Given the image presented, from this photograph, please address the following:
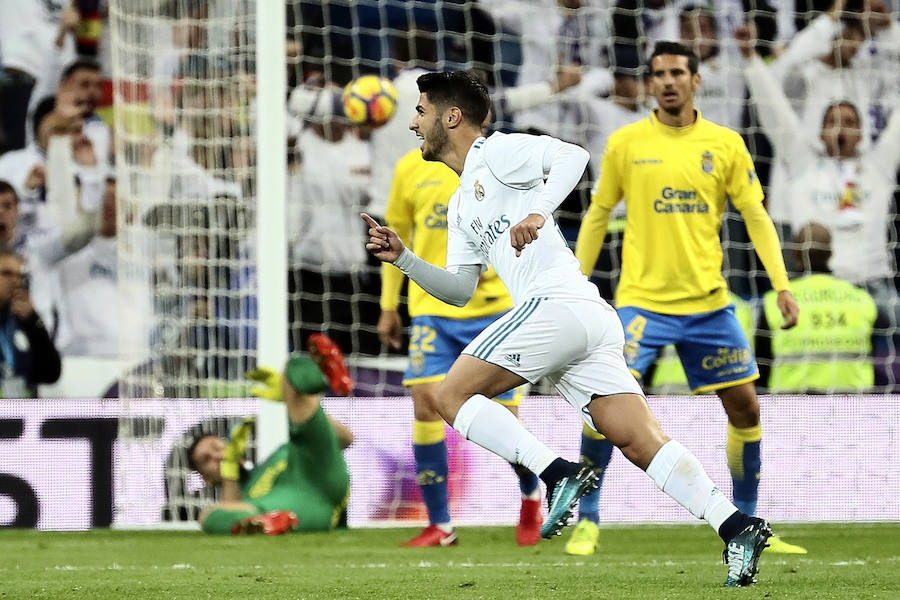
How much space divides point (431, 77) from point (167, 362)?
4009 mm

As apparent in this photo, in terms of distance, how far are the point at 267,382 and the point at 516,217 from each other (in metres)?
3.17

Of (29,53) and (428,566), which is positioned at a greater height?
A: (29,53)

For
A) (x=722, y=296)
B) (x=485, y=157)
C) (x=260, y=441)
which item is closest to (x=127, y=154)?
(x=260, y=441)

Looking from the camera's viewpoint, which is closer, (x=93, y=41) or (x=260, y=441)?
(x=260, y=441)

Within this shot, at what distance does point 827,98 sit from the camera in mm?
9188

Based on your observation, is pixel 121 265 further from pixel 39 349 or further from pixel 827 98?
pixel 827 98

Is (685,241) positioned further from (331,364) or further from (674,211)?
(331,364)

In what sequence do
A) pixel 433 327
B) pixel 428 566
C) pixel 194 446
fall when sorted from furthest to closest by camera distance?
pixel 194 446
pixel 433 327
pixel 428 566

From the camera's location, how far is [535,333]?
156 inches

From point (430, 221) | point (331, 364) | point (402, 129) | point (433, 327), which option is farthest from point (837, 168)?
point (331, 364)

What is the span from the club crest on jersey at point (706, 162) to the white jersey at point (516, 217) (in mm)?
1932

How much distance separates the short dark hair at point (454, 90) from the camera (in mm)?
4285

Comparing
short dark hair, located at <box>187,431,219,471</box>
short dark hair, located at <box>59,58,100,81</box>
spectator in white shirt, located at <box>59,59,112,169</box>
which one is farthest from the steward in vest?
short dark hair, located at <box>59,58,100,81</box>

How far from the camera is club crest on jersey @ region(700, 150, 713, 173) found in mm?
5969
